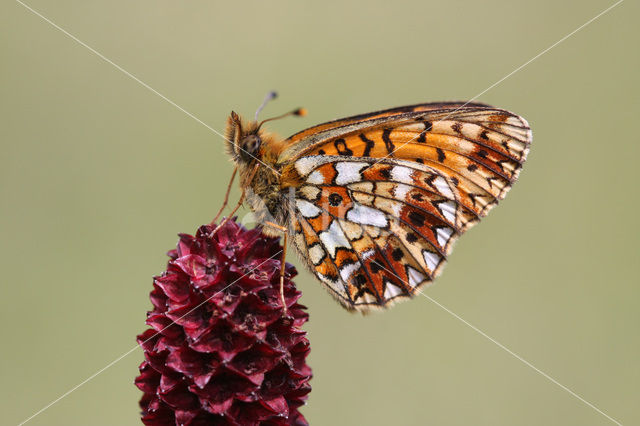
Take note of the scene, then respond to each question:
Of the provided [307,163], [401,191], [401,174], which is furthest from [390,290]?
[307,163]

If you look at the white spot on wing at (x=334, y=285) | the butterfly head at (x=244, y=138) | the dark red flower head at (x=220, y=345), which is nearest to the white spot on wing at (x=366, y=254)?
the white spot on wing at (x=334, y=285)

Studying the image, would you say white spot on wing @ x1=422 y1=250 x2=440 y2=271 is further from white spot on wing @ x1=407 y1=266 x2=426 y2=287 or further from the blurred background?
the blurred background

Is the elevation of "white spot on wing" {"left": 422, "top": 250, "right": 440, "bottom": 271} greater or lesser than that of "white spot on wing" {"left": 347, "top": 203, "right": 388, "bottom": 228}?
lesser

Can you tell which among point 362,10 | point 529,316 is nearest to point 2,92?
point 362,10

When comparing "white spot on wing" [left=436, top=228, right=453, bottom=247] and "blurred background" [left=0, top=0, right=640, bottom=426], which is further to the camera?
"blurred background" [left=0, top=0, right=640, bottom=426]

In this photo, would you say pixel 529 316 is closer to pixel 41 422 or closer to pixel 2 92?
pixel 41 422

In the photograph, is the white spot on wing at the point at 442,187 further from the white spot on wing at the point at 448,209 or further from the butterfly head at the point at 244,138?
the butterfly head at the point at 244,138

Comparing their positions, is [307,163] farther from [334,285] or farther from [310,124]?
[310,124]

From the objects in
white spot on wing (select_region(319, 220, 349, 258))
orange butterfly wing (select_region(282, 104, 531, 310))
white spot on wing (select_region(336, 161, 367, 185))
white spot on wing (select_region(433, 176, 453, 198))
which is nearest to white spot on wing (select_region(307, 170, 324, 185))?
orange butterfly wing (select_region(282, 104, 531, 310))
